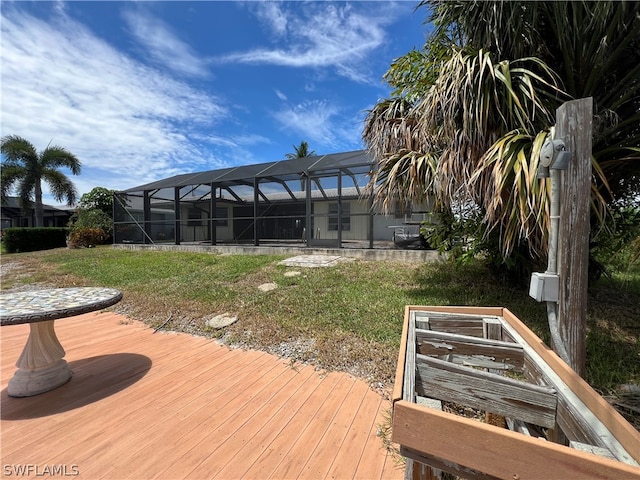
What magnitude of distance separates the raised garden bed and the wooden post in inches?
8.9

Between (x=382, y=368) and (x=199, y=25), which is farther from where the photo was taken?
(x=199, y=25)

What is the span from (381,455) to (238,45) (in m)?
8.03

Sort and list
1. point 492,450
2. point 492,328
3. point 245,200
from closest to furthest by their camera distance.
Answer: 1. point 492,450
2. point 492,328
3. point 245,200

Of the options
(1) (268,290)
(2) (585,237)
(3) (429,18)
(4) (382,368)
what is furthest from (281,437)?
(3) (429,18)

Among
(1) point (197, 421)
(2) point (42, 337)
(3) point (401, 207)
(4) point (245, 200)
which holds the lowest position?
(1) point (197, 421)

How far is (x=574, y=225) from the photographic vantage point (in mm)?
1389

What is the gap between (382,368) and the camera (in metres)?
2.54

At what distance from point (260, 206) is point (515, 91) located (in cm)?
953

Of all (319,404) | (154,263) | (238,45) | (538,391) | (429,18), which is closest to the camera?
(538,391)

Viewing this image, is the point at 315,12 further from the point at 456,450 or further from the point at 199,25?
the point at 456,450

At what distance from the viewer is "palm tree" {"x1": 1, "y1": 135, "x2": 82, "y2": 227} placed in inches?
603

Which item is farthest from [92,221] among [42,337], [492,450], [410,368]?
[492,450]

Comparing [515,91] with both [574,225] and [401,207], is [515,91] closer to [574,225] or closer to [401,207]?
[401,207]

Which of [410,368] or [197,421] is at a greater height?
[410,368]
